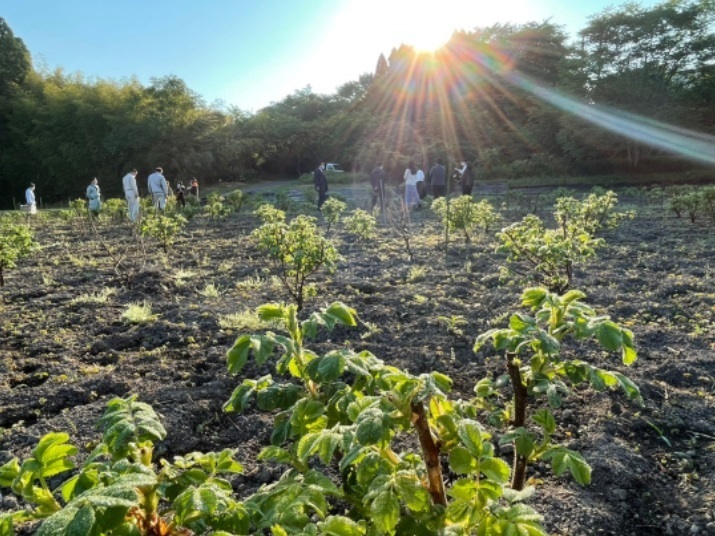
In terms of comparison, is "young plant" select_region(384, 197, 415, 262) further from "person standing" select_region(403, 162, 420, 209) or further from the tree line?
the tree line

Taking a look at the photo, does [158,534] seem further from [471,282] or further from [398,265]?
[398,265]

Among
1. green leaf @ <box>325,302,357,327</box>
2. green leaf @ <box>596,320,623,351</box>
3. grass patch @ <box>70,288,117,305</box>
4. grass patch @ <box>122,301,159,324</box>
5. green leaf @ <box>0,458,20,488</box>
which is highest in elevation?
green leaf @ <box>325,302,357,327</box>

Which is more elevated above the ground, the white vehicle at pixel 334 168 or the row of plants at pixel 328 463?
the white vehicle at pixel 334 168

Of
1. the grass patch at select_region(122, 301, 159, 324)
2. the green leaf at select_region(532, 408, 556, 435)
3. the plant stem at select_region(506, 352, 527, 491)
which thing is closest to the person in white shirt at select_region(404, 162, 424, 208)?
the grass patch at select_region(122, 301, 159, 324)

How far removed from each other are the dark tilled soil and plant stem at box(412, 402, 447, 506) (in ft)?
3.76

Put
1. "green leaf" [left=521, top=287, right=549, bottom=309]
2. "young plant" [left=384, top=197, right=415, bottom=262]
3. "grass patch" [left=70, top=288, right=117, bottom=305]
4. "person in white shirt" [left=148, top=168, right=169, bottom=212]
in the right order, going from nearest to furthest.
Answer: "green leaf" [left=521, top=287, right=549, bottom=309]
"grass patch" [left=70, top=288, right=117, bottom=305]
"young plant" [left=384, top=197, right=415, bottom=262]
"person in white shirt" [left=148, top=168, right=169, bottom=212]

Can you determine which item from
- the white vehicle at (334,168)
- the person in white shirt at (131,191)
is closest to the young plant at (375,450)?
the person in white shirt at (131,191)

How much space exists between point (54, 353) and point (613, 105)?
96.0 feet

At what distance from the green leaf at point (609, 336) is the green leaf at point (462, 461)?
0.37 metres

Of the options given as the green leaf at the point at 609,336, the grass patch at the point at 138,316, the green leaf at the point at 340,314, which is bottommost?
the grass patch at the point at 138,316

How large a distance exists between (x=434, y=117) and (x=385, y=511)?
34904 mm

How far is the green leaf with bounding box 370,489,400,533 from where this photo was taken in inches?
34.0

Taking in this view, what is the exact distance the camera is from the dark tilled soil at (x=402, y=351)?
7.54 ft

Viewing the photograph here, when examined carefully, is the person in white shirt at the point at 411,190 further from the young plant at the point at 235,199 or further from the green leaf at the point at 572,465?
the green leaf at the point at 572,465
